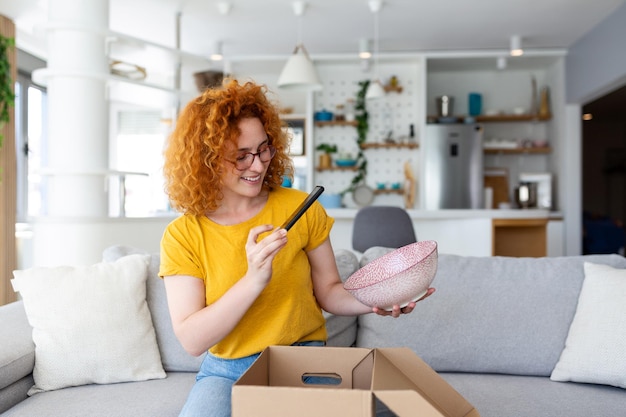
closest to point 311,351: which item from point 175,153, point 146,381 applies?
point 175,153

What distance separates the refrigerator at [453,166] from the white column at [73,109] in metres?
3.84

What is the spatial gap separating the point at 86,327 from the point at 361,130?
540 cm

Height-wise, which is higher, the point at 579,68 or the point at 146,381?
the point at 579,68

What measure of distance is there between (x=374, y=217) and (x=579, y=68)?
3.82 m

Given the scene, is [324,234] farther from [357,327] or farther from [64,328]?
[64,328]

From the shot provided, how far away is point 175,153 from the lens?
141 cm

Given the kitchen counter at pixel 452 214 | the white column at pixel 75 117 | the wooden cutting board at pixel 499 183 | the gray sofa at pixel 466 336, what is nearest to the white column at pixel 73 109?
the white column at pixel 75 117

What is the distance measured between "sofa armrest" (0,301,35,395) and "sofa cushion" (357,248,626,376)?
40.1 inches

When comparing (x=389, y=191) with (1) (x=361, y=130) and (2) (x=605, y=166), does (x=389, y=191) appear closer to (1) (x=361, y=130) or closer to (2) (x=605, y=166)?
(1) (x=361, y=130)

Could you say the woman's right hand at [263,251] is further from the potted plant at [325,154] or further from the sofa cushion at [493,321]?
the potted plant at [325,154]

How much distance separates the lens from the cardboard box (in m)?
0.72

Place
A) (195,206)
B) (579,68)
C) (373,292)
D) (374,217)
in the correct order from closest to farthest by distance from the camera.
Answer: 1. (373,292)
2. (195,206)
3. (374,217)
4. (579,68)

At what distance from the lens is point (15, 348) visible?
66.6 inches

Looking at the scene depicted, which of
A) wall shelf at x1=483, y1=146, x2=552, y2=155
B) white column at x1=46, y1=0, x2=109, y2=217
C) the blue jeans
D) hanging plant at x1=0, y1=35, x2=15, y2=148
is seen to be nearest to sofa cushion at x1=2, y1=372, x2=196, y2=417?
the blue jeans
